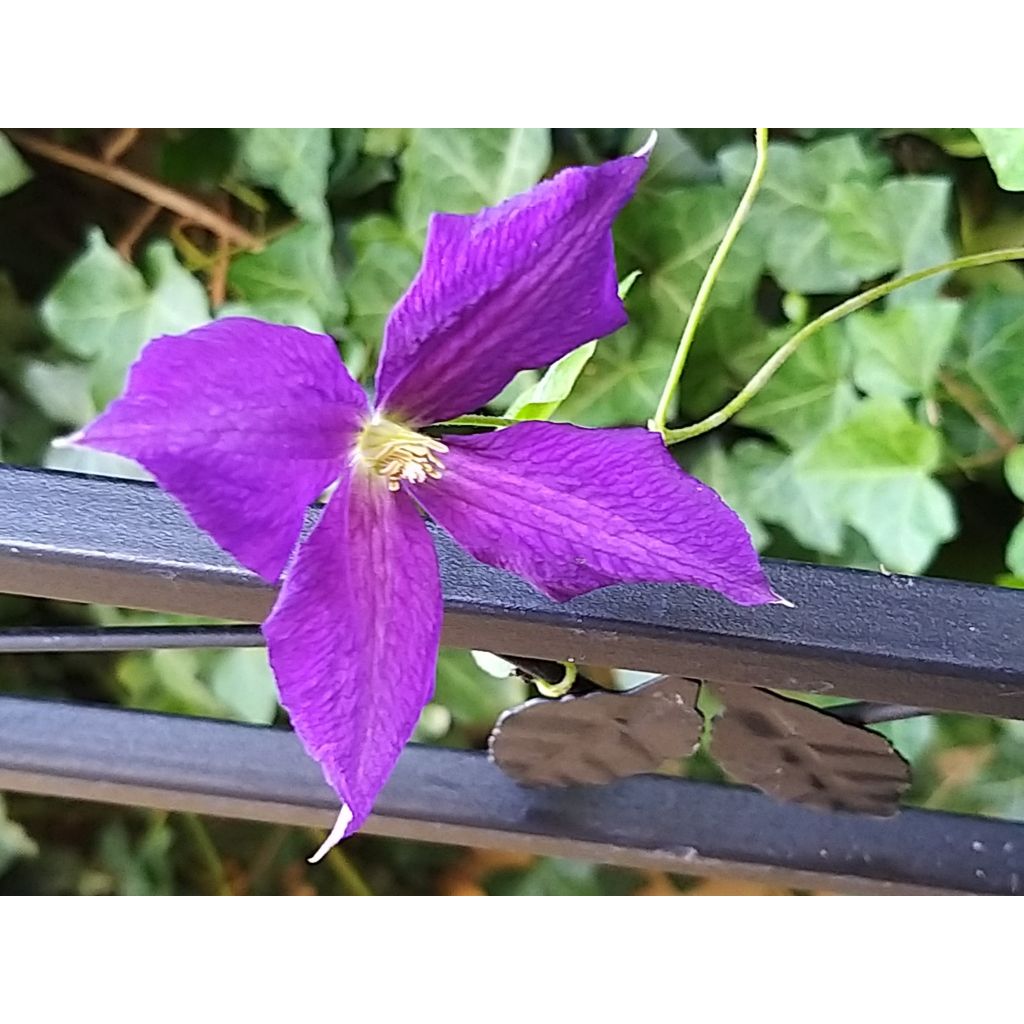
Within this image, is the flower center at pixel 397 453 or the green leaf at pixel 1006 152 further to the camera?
the green leaf at pixel 1006 152

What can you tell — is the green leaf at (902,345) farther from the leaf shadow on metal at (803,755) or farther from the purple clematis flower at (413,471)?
the purple clematis flower at (413,471)

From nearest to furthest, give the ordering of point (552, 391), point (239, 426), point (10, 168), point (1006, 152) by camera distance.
Answer: point (239, 426) → point (552, 391) → point (1006, 152) → point (10, 168)

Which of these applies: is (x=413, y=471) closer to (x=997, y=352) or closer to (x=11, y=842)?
(x=997, y=352)

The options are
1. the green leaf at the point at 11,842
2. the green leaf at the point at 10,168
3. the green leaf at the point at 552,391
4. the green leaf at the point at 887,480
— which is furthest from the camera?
the green leaf at the point at 11,842

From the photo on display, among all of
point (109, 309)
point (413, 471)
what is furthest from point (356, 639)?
point (109, 309)

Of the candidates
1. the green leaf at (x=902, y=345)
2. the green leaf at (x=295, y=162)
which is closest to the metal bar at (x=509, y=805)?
the green leaf at (x=902, y=345)
